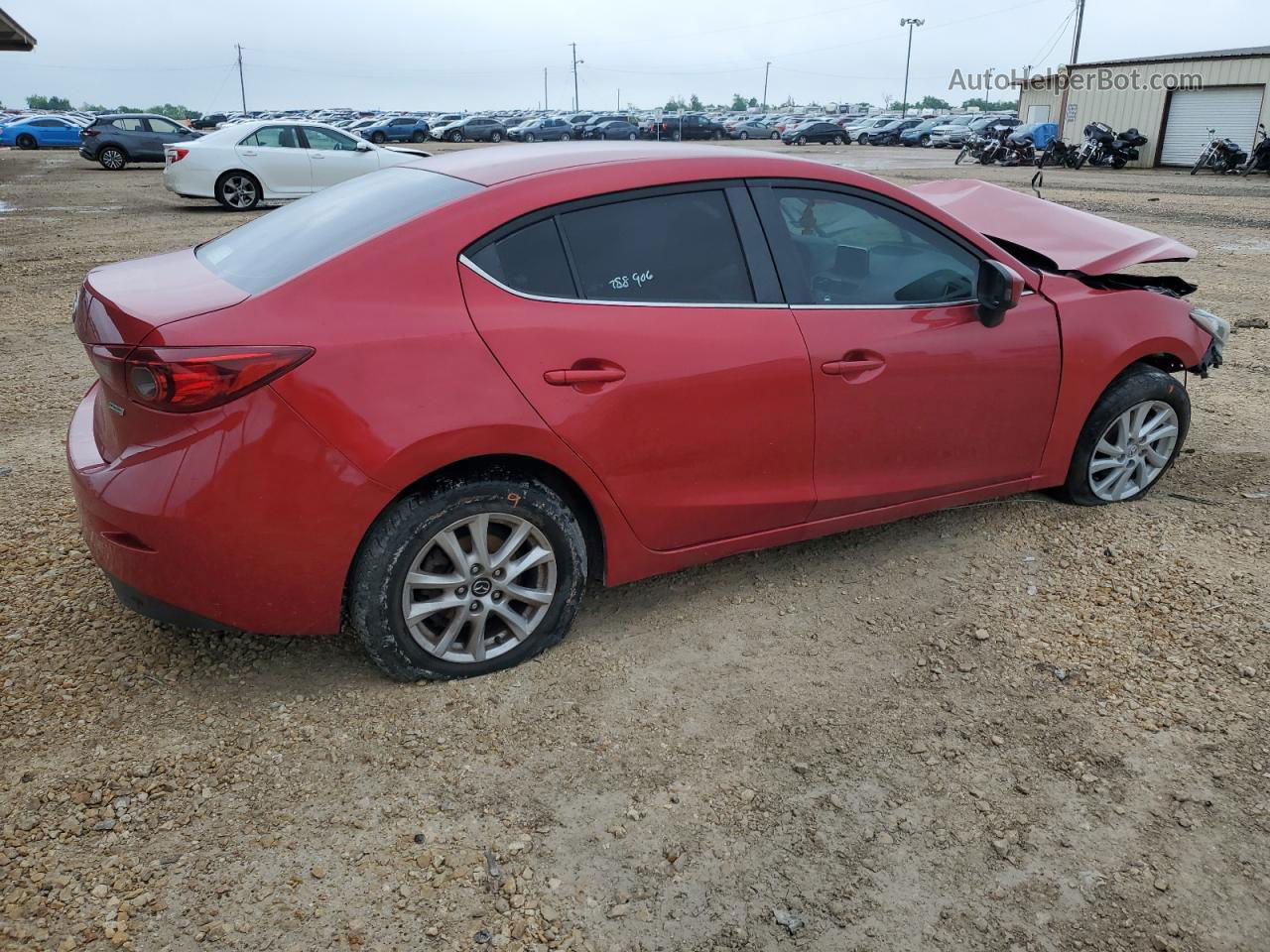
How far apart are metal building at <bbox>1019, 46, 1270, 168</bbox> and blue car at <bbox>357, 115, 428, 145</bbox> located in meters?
30.5

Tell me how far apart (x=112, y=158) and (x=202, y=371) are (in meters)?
29.4

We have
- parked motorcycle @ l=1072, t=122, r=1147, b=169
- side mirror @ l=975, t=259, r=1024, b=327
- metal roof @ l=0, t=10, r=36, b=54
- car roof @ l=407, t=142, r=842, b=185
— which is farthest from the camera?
parked motorcycle @ l=1072, t=122, r=1147, b=169

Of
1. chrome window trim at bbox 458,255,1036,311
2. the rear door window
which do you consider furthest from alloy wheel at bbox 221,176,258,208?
chrome window trim at bbox 458,255,1036,311

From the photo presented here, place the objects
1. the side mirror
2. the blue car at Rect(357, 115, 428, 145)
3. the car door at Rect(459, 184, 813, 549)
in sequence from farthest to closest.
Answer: the blue car at Rect(357, 115, 428, 145)
the side mirror
the car door at Rect(459, 184, 813, 549)

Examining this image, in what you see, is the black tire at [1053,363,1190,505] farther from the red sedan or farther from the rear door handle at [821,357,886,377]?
the rear door handle at [821,357,886,377]

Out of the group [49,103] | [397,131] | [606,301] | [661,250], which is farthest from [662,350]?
[49,103]

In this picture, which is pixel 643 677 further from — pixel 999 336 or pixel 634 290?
pixel 999 336

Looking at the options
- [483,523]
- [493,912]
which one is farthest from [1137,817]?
[483,523]

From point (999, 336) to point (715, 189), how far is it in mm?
1258

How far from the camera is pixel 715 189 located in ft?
11.1

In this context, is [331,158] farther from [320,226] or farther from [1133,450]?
[1133,450]

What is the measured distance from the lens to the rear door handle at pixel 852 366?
11.3ft

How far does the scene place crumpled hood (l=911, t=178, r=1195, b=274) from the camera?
4246 millimetres

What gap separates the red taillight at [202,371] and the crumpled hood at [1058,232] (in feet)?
8.56
